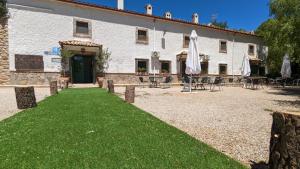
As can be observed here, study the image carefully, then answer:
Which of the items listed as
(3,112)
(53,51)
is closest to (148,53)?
(53,51)

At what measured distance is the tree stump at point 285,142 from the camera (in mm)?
2559

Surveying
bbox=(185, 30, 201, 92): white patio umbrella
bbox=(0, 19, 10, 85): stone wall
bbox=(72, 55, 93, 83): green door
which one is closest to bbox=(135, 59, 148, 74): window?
bbox=(72, 55, 93, 83): green door

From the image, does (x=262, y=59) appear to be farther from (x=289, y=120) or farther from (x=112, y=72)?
(x=289, y=120)

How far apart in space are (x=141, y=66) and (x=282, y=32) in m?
10.9

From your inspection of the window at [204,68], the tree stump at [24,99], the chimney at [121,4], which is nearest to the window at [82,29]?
the chimney at [121,4]

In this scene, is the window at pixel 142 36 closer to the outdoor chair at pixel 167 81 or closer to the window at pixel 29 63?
the outdoor chair at pixel 167 81

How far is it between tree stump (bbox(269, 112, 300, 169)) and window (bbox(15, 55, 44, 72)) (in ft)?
54.8

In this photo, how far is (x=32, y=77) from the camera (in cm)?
1680

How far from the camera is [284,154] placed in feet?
8.72

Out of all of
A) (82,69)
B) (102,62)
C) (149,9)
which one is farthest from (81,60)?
(149,9)

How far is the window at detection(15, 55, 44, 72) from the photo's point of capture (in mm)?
16359

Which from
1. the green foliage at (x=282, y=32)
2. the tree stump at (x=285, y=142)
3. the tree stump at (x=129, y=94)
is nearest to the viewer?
the tree stump at (x=285, y=142)

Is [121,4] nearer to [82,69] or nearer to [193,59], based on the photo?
[82,69]

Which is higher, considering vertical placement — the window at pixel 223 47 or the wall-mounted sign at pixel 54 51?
the window at pixel 223 47
